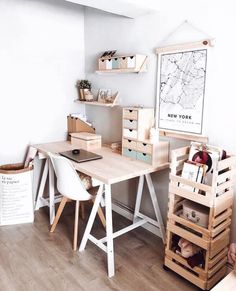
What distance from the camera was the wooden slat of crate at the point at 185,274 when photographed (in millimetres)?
1792

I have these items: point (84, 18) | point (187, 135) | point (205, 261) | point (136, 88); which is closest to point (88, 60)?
point (84, 18)

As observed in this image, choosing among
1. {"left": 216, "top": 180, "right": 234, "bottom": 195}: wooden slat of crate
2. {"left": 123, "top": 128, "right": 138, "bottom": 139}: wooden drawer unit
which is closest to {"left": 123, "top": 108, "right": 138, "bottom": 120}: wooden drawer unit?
{"left": 123, "top": 128, "right": 138, "bottom": 139}: wooden drawer unit

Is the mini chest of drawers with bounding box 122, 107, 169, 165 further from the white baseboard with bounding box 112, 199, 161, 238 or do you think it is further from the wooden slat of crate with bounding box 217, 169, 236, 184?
the white baseboard with bounding box 112, 199, 161, 238

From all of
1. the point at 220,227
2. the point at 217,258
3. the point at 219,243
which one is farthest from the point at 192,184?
the point at 217,258

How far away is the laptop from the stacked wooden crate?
75cm

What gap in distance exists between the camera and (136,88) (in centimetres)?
254

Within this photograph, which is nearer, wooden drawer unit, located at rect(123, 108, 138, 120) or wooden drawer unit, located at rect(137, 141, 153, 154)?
wooden drawer unit, located at rect(137, 141, 153, 154)

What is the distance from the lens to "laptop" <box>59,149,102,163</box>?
89.2 inches

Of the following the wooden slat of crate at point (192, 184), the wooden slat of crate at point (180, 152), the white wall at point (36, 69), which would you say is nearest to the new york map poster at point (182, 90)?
the wooden slat of crate at point (180, 152)

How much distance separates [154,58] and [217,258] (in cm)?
163

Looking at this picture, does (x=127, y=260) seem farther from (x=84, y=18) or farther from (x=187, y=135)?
(x=84, y=18)

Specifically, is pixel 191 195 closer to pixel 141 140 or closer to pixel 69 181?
pixel 141 140

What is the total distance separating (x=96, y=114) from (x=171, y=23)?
4.43 feet

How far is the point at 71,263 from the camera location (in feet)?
6.99
